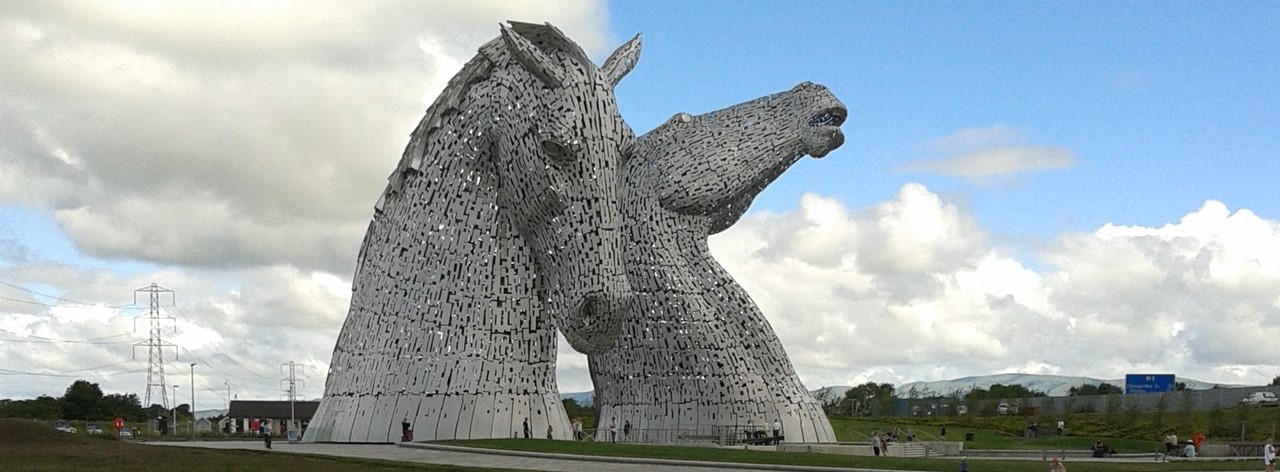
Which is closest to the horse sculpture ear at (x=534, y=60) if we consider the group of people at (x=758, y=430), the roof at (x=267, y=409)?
the group of people at (x=758, y=430)

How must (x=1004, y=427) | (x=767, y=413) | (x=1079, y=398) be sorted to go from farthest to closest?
(x=1079, y=398) < (x=1004, y=427) < (x=767, y=413)

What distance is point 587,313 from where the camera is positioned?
66.2 feet

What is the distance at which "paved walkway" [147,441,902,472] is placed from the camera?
16938 millimetres

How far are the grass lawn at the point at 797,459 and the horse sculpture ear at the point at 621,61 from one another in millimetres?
6977

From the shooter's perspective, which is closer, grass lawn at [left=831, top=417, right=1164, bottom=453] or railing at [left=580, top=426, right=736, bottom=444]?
railing at [left=580, top=426, right=736, bottom=444]

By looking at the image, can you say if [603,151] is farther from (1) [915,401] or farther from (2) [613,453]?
(1) [915,401]

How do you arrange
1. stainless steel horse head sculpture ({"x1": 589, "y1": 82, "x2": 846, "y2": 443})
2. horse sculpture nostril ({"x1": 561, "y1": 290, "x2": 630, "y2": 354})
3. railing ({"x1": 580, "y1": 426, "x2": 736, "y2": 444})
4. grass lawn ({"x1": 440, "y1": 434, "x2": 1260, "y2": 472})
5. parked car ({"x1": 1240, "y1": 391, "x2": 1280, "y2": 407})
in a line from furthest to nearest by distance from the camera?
parked car ({"x1": 1240, "y1": 391, "x2": 1280, "y2": 407}), stainless steel horse head sculpture ({"x1": 589, "y1": 82, "x2": 846, "y2": 443}), railing ({"x1": 580, "y1": 426, "x2": 736, "y2": 444}), horse sculpture nostril ({"x1": 561, "y1": 290, "x2": 630, "y2": 354}), grass lawn ({"x1": 440, "y1": 434, "x2": 1260, "y2": 472})

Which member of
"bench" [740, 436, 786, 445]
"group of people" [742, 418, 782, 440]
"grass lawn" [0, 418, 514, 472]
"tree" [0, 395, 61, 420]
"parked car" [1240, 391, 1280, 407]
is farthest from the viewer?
"tree" [0, 395, 61, 420]

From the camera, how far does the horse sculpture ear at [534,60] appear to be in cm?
2036

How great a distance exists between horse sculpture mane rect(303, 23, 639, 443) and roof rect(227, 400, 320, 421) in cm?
3828

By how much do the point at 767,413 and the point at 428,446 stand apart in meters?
8.79

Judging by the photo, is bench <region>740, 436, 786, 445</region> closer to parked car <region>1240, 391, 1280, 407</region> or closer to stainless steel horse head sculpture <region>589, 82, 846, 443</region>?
stainless steel horse head sculpture <region>589, 82, 846, 443</region>

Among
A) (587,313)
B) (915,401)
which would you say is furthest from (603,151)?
(915,401)

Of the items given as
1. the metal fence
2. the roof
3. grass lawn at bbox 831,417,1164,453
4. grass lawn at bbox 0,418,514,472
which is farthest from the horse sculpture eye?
the roof
